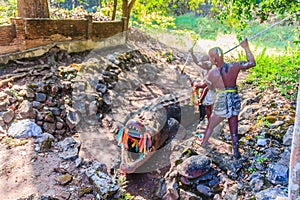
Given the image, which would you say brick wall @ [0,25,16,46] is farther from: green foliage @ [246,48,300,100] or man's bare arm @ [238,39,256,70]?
green foliage @ [246,48,300,100]

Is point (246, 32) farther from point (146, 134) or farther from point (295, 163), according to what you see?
point (295, 163)

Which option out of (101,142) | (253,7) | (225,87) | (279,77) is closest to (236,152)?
(225,87)

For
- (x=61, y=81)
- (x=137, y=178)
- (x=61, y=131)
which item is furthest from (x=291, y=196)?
(x=61, y=81)

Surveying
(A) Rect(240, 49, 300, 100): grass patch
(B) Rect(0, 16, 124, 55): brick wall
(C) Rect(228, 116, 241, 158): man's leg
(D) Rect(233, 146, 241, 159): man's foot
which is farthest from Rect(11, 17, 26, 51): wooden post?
(A) Rect(240, 49, 300, 100): grass patch

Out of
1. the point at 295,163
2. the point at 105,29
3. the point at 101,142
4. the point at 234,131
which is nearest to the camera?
the point at 295,163

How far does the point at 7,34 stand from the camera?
6.30 meters

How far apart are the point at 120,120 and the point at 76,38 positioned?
378cm

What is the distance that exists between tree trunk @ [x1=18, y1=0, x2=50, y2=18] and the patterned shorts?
582 cm

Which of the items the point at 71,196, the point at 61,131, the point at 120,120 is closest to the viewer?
the point at 71,196

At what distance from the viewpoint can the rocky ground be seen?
3395 mm

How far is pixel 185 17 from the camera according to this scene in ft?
73.5

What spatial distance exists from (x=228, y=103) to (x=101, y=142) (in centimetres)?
282

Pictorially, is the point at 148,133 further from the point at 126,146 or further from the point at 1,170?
the point at 1,170

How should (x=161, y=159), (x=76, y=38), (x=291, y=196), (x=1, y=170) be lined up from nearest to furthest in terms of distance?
1. (x=291, y=196)
2. (x=1, y=170)
3. (x=161, y=159)
4. (x=76, y=38)
